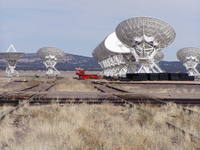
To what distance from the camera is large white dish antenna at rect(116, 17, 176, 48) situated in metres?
54.9

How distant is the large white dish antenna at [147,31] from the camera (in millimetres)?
54938

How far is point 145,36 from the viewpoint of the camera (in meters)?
56.9

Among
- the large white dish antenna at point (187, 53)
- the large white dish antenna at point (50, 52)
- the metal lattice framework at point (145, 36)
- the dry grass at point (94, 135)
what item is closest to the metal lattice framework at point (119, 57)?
the large white dish antenna at point (187, 53)

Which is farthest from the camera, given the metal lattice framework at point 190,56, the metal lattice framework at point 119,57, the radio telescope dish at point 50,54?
the radio telescope dish at point 50,54

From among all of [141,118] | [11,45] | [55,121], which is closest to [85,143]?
[55,121]

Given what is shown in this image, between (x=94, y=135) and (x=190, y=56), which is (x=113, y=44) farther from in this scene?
(x=94, y=135)

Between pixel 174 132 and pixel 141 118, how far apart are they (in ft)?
7.85

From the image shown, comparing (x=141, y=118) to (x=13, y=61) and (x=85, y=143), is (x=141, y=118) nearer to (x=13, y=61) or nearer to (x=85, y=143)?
(x=85, y=143)

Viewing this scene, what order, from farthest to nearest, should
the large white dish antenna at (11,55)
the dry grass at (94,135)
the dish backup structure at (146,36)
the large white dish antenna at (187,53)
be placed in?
the large white dish antenna at (187,53), the large white dish antenna at (11,55), the dish backup structure at (146,36), the dry grass at (94,135)

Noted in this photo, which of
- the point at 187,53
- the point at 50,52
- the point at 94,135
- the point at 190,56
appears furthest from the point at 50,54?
the point at 94,135

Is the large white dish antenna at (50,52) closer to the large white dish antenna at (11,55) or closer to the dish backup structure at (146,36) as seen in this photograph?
the large white dish antenna at (11,55)

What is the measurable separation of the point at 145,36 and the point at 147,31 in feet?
4.28

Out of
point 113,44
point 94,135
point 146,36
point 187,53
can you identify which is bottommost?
point 94,135

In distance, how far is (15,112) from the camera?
38.8ft
